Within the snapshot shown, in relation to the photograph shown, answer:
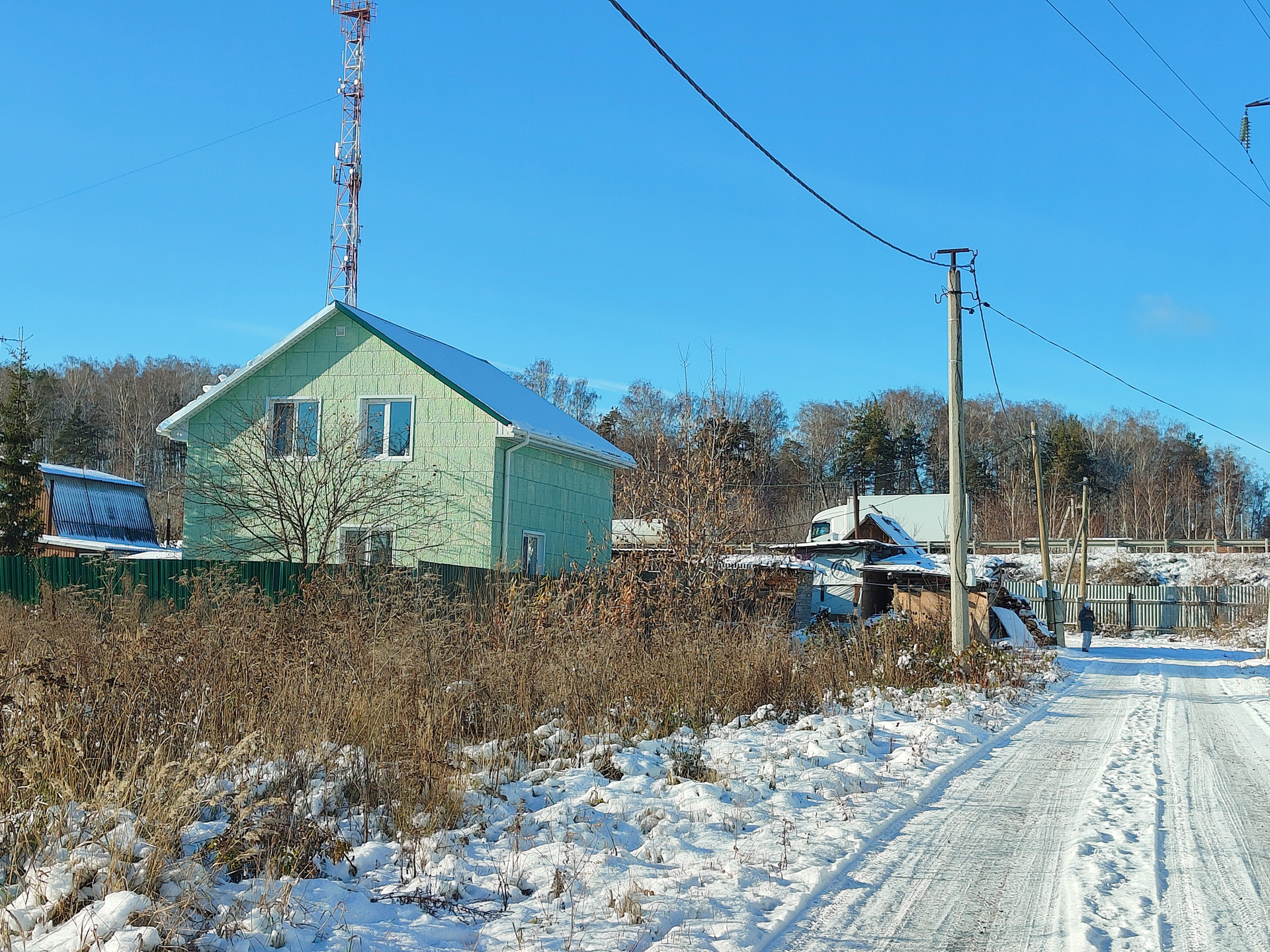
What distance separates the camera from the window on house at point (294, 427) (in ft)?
65.0

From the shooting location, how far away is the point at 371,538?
63.1ft

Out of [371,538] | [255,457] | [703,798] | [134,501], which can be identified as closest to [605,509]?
[371,538]

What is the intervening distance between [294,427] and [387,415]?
199 centimetres

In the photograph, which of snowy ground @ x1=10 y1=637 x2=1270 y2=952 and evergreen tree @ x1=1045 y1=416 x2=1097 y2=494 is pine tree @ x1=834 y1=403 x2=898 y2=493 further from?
snowy ground @ x1=10 y1=637 x2=1270 y2=952

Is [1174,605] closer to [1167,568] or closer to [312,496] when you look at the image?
[1167,568]

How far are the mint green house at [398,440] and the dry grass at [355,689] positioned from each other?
6548 mm

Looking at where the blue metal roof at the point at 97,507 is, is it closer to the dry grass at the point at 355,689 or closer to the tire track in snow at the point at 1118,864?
the dry grass at the point at 355,689

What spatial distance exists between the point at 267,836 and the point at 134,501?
38.7m

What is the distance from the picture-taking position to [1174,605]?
137 feet

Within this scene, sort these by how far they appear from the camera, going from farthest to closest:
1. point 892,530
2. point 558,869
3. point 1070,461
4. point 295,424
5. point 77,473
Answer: point 1070,461 → point 77,473 → point 892,530 → point 295,424 → point 558,869

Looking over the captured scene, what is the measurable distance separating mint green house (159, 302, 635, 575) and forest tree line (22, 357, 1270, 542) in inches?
1225

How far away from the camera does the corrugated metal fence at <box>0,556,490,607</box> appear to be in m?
14.6

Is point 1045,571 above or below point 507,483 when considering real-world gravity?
below

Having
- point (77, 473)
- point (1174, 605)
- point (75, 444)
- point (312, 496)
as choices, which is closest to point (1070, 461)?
point (1174, 605)
